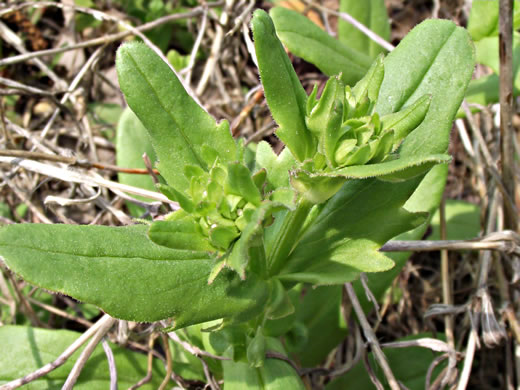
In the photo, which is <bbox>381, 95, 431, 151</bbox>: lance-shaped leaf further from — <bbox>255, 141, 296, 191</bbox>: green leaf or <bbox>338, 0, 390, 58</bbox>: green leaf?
<bbox>338, 0, 390, 58</bbox>: green leaf

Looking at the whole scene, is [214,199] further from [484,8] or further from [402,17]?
[402,17]

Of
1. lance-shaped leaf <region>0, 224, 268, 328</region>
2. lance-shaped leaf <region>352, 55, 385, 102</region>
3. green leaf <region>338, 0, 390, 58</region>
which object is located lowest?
lance-shaped leaf <region>0, 224, 268, 328</region>

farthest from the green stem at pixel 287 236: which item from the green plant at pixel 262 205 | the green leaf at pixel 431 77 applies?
the green leaf at pixel 431 77

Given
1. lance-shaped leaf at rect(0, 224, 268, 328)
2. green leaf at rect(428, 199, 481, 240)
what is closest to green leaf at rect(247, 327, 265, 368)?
lance-shaped leaf at rect(0, 224, 268, 328)

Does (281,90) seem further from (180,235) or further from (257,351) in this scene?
(257,351)

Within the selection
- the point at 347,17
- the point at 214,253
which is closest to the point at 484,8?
the point at 347,17

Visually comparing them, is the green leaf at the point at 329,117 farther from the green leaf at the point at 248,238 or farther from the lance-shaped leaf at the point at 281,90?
the green leaf at the point at 248,238
